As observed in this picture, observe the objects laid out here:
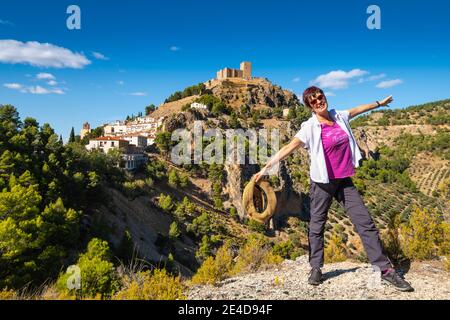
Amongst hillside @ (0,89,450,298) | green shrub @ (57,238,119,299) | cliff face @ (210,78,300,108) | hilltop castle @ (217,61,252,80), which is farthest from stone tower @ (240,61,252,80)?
green shrub @ (57,238,119,299)

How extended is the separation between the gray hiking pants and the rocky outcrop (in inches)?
15.3

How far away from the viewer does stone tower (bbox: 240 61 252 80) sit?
4220 inches

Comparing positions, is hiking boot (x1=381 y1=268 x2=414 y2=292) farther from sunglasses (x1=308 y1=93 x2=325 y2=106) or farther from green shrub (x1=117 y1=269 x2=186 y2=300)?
green shrub (x1=117 y1=269 x2=186 y2=300)

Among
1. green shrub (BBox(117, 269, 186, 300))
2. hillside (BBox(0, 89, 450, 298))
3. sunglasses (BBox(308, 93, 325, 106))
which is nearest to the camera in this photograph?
green shrub (BBox(117, 269, 186, 300))

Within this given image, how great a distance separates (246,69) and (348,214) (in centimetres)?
10739

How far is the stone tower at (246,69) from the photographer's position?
107188mm

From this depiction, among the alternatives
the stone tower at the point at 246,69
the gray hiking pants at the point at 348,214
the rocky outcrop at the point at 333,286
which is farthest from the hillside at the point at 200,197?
the stone tower at the point at 246,69

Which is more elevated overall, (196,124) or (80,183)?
(196,124)

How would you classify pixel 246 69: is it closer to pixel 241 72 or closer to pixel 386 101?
pixel 241 72

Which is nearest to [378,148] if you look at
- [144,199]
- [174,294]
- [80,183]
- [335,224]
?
[335,224]

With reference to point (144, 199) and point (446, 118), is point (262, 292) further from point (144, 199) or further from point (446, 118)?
point (446, 118)

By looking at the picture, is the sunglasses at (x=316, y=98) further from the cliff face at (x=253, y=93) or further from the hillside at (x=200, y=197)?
the cliff face at (x=253, y=93)

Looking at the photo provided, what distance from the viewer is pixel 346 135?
194 inches
